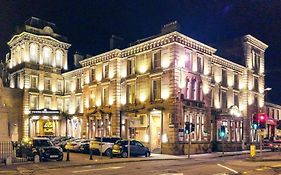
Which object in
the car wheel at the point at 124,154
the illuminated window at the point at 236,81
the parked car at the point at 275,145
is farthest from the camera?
the illuminated window at the point at 236,81

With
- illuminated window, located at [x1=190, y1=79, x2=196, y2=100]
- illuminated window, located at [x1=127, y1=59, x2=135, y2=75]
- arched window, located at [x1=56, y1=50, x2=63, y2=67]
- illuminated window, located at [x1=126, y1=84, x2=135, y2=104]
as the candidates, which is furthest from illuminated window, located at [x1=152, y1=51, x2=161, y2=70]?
arched window, located at [x1=56, y1=50, x2=63, y2=67]

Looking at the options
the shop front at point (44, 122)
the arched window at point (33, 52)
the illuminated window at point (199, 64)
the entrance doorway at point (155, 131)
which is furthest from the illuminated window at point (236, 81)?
the arched window at point (33, 52)

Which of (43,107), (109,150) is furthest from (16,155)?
(43,107)

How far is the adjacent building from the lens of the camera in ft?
125

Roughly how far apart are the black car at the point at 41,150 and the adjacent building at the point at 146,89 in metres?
7.96

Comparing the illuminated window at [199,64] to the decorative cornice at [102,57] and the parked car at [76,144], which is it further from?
the parked car at [76,144]

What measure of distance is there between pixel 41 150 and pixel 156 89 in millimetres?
17570

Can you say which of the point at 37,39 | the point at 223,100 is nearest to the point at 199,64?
the point at 223,100

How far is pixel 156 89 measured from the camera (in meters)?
39.8

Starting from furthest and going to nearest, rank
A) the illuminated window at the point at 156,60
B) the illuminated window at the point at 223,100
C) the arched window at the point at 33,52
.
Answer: the arched window at the point at 33,52, the illuminated window at the point at 223,100, the illuminated window at the point at 156,60

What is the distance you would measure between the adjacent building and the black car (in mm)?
7957

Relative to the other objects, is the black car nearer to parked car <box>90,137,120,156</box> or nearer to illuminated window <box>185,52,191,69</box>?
parked car <box>90,137,120,156</box>

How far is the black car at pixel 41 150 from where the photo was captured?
2576 cm

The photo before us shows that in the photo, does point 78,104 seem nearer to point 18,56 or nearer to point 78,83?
point 78,83
